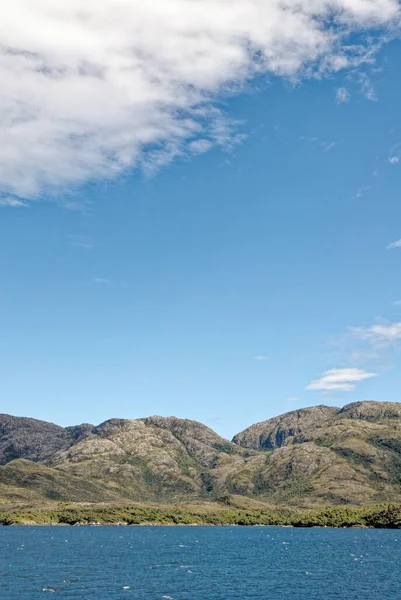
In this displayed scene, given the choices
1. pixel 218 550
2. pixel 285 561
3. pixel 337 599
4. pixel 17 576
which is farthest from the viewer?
pixel 218 550

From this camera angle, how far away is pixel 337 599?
3883 inches

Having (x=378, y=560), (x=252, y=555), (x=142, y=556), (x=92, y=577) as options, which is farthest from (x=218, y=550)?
(x=92, y=577)

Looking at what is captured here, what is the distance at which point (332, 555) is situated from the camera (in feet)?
584

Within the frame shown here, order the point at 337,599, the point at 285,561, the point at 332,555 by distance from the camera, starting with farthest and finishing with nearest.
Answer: the point at 332,555 < the point at 285,561 < the point at 337,599

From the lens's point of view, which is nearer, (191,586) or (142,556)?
(191,586)

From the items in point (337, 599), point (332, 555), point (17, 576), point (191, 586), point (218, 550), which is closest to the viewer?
point (337, 599)

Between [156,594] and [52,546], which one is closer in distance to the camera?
[156,594]

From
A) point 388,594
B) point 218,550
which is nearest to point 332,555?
point 218,550

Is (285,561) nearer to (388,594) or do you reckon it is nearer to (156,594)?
(388,594)

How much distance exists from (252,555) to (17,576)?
83589 mm

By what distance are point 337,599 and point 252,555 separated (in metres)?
86.0

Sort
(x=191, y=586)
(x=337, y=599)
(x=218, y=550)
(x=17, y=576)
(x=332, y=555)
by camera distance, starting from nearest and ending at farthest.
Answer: (x=337, y=599), (x=191, y=586), (x=17, y=576), (x=332, y=555), (x=218, y=550)

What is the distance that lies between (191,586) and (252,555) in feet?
246

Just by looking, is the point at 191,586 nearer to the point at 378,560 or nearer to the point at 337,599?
the point at 337,599
